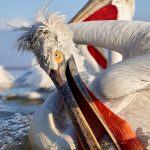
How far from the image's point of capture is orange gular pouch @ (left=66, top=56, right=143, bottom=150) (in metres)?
2.83

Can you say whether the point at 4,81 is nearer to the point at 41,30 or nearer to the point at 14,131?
the point at 14,131

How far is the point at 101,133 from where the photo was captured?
9.52 ft

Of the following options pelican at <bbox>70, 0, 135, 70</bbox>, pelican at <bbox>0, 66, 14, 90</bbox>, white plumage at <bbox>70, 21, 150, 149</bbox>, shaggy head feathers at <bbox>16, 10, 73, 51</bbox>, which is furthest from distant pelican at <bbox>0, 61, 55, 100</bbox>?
shaggy head feathers at <bbox>16, 10, 73, 51</bbox>

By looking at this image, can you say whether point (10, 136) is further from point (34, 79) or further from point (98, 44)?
point (34, 79)

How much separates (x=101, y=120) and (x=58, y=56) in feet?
1.15

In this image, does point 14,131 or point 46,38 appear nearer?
point 46,38

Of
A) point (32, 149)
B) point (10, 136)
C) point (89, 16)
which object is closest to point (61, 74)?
point (32, 149)

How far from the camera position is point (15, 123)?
14.8ft

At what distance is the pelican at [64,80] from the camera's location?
2746 mm

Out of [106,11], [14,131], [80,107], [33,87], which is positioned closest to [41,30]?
[80,107]

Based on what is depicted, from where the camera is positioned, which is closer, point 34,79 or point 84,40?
point 84,40

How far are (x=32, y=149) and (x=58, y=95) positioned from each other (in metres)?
0.37

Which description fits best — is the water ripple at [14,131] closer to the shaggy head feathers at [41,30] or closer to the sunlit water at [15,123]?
the sunlit water at [15,123]

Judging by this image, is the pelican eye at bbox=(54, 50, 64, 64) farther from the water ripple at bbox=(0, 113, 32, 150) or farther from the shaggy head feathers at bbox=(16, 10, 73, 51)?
the water ripple at bbox=(0, 113, 32, 150)
